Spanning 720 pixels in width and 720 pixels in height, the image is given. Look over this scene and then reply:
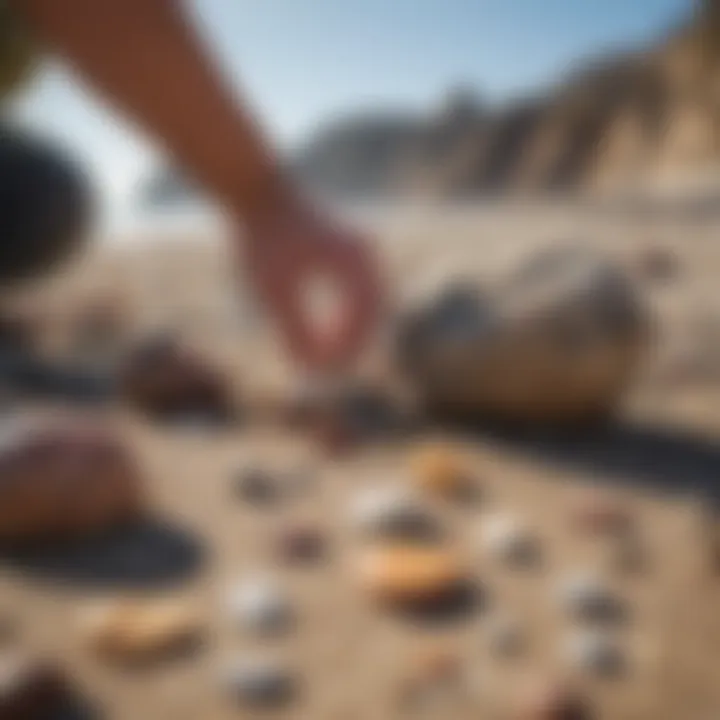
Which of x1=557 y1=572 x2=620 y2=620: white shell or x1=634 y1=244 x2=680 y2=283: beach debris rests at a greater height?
x1=634 y1=244 x2=680 y2=283: beach debris

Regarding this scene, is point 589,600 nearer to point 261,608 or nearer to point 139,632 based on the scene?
point 261,608

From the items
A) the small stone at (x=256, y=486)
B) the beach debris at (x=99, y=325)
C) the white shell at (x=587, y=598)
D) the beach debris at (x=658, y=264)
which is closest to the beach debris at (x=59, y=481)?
the small stone at (x=256, y=486)

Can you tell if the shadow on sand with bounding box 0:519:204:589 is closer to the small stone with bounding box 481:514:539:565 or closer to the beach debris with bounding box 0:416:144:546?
the beach debris with bounding box 0:416:144:546

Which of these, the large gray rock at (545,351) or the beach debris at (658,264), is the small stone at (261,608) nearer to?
the large gray rock at (545,351)

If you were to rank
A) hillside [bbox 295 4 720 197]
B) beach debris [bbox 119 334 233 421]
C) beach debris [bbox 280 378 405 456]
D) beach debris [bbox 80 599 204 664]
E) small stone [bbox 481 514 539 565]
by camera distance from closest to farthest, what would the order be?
beach debris [bbox 80 599 204 664] < small stone [bbox 481 514 539 565] < beach debris [bbox 280 378 405 456] < beach debris [bbox 119 334 233 421] < hillside [bbox 295 4 720 197]

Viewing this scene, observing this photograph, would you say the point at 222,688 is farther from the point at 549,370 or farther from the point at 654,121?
the point at 654,121

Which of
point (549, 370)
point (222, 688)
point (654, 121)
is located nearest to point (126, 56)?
point (222, 688)

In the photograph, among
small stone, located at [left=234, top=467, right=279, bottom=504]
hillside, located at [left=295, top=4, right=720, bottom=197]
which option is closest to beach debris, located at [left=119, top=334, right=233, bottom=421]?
small stone, located at [left=234, top=467, right=279, bottom=504]
